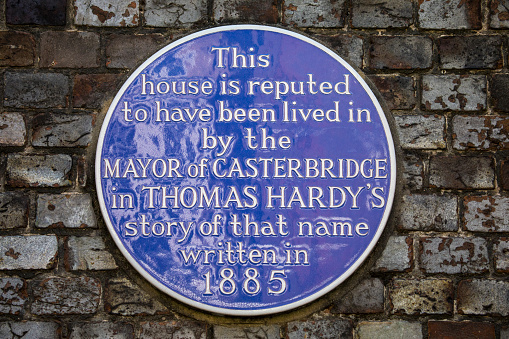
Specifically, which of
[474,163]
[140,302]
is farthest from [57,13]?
[474,163]

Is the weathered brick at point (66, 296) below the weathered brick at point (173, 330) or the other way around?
the other way around

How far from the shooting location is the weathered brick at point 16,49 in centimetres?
163

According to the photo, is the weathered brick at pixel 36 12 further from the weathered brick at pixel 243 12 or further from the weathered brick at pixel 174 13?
the weathered brick at pixel 243 12

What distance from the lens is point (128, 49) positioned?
1641 millimetres

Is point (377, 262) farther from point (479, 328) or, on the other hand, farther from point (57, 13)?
point (57, 13)

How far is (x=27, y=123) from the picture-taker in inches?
63.4

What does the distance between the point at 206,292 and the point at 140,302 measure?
0.22 m

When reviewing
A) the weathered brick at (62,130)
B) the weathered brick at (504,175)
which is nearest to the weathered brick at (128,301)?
the weathered brick at (62,130)

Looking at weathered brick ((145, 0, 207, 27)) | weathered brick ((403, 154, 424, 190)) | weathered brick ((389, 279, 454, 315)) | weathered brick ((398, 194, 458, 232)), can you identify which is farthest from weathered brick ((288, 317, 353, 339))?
weathered brick ((145, 0, 207, 27))

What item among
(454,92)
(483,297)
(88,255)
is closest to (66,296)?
(88,255)

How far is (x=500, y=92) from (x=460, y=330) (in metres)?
0.79

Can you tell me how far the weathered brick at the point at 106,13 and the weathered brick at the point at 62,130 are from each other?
12.8 inches

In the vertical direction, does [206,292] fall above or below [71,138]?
below

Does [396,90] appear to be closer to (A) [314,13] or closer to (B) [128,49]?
(A) [314,13]
